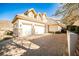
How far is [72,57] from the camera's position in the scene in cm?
197

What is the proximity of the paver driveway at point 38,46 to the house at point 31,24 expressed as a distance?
0.29 feet

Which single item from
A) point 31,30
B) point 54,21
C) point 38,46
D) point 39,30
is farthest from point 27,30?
point 54,21

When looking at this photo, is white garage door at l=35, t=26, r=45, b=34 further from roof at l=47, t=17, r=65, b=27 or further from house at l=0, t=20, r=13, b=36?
house at l=0, t=20, r=13, b=36

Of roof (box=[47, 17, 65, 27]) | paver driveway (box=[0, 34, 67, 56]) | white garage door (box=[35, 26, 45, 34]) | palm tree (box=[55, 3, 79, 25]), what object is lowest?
paver driveway (box=[0, 34, 67, 56])

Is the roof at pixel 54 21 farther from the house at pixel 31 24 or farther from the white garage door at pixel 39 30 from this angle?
the white garage door at pixel 39 30

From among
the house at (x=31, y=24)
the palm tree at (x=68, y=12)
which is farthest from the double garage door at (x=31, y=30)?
the palm tree at (x=68, y=12)

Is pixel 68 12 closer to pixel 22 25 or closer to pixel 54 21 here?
pixel 54 21

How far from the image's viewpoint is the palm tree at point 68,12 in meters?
2.01

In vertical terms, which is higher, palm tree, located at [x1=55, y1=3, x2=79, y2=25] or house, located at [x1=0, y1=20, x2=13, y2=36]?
palm tree, located at [x1=55, y1=3, x2=79, y2=25]

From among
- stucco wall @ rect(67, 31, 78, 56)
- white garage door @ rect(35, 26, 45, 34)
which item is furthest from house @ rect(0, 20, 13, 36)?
stucco wall @ rect(67, 31, 78, 56)

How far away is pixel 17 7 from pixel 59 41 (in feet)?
2.45

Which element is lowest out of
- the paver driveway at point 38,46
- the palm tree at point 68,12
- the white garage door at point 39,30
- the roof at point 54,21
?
the paver driveway at point 38,46

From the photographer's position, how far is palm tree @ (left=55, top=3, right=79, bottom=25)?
2.01 m

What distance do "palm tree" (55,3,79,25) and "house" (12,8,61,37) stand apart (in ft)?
0.47
